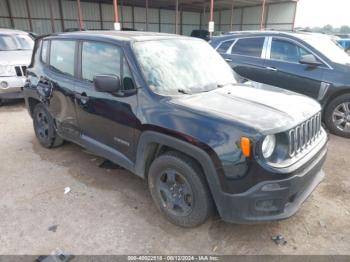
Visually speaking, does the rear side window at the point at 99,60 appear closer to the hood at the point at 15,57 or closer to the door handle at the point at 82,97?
the door handle at the point at 82,97

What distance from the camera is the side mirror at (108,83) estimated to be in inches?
110

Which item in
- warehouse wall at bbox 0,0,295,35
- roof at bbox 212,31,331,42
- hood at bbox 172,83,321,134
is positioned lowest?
hood at bbox 172,83,321,134

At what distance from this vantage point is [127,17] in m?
26.2

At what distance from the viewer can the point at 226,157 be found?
7.41ft

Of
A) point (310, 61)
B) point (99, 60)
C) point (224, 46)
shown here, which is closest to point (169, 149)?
point (99, 60)

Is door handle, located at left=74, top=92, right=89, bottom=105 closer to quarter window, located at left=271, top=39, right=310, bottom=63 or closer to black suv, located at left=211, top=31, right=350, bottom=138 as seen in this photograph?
black suv, located at left=211, top=31, right=350, bottom=138

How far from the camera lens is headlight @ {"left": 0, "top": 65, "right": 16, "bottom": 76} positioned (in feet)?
22.2

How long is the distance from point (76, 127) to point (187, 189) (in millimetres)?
1914

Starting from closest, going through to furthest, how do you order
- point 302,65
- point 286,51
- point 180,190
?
point 180,190 → point 302,65 → point 286,51

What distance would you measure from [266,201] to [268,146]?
0.45 metres

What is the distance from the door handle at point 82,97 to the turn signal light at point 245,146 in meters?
2.03

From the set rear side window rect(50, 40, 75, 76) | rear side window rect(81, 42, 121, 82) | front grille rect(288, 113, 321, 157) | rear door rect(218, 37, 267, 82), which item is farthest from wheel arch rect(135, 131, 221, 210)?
rear door rect(218, 37, 267, 82)

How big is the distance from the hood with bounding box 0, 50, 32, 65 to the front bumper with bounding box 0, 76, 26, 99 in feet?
1.29

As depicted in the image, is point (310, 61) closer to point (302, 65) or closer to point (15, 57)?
point (302, 65)
